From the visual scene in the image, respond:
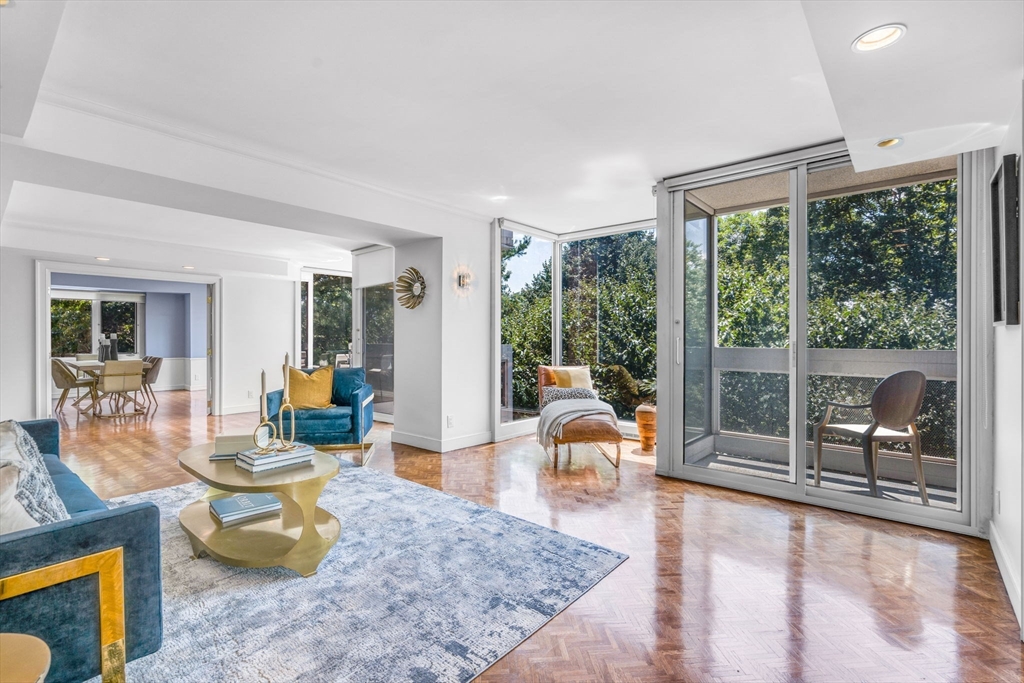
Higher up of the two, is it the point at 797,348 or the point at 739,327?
the point at 739,327

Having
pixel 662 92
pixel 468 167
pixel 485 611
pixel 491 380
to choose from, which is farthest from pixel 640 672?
pixel 491 380


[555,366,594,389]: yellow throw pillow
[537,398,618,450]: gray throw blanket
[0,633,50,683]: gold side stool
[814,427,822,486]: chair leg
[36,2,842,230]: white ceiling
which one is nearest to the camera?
[0,633,50,683]: gold side stool

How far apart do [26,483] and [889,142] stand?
13.2 feet

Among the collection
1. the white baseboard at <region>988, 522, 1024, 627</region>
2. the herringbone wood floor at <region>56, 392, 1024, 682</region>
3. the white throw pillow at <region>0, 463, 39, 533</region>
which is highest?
the white throw pillow at <region>0, 463, 39, 533</region>

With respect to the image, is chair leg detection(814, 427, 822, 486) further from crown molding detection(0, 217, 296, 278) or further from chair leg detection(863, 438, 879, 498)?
crown molding detection(0, 217, 296, 278)

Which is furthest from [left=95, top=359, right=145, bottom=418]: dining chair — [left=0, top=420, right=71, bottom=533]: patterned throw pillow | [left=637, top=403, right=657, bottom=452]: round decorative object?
[left=637, top=403, right=657, bottom=452]: round decorative object

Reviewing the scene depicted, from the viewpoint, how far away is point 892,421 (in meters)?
3.23

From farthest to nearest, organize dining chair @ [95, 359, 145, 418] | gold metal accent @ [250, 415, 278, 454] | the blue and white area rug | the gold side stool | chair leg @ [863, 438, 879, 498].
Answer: dining chair @ [95, 359, 145, 418], chair leg @ [863, 438, 879, 498], gold metal accent @ [250, 415, 278, 454], the blue and white area rug, the gold side stool

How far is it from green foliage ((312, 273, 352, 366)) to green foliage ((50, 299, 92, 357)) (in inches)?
233

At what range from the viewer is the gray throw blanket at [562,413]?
448cm

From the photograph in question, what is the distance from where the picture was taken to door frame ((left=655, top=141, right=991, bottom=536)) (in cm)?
297

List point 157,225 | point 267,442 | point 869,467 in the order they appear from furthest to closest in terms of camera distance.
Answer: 1. point 157,225
2. point 869,467
3. point 267,442

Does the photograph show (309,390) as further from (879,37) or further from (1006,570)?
(1006,570)

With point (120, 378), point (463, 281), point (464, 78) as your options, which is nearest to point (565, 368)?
point (463, 281)
